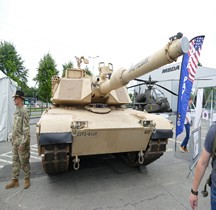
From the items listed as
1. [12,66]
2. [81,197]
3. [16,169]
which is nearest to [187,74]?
[81,197]

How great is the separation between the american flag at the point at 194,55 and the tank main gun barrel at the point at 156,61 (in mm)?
3135

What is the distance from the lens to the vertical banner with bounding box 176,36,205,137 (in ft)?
19.0

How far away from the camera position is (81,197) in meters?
3.52

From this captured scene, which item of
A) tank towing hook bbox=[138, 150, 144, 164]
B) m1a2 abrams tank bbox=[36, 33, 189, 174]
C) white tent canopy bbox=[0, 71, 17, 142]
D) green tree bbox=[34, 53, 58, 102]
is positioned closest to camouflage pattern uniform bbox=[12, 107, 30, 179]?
m1a2 abrams tank bbox=[36, 33, 189, 174]

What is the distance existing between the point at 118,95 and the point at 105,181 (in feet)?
6.80

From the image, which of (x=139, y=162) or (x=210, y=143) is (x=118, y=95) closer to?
(x=139, y=162)

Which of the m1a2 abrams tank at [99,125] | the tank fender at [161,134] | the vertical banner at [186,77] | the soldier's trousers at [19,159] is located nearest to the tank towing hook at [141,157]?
the m1a2 abrams tank at [99,125]

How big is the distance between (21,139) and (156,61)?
280 centimetres

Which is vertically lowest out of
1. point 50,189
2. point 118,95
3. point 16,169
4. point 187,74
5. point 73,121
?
point 50,189

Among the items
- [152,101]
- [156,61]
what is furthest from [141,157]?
[152,101]

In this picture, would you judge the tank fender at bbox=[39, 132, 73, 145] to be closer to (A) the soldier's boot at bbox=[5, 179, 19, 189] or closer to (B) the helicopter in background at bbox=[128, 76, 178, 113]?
(A) the soldier's boot at bbox=[5, 179, 19, 189]

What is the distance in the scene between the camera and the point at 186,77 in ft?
19.2

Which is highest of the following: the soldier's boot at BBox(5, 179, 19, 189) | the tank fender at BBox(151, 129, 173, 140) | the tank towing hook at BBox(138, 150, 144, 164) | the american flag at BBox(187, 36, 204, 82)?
the american flag at BBox(187, 36, 204, 82)

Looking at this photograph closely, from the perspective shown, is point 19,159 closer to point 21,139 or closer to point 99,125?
point 21,139
